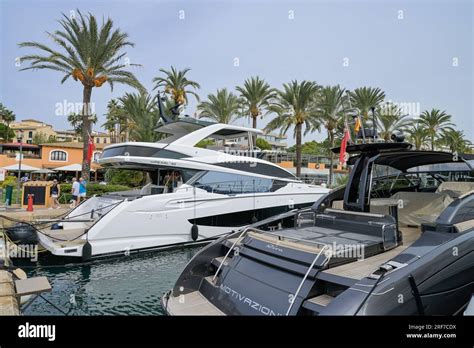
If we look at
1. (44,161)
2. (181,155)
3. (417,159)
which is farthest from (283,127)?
(44,161)

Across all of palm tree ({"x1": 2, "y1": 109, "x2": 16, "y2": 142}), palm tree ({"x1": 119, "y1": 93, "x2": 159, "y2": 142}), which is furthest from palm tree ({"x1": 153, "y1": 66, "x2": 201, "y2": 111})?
palm tree ({"x1": 2, "y1": 109, "x2": 16, "y2": 142})

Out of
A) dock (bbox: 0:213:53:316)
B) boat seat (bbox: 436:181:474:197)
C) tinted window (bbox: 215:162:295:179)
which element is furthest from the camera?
tinted window (bbox: 215:162:295:179)

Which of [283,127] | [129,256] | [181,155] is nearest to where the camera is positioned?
[129,256]

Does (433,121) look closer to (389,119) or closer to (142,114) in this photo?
(389,119)

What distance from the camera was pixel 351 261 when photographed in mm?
3145

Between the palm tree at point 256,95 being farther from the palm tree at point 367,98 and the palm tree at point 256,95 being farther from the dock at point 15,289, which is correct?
the dock at point 15,289

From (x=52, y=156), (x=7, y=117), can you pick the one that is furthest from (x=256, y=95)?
(x=7, y=117)

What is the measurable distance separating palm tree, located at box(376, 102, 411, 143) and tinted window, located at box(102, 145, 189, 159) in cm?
2429

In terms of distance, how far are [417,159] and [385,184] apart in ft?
5.06

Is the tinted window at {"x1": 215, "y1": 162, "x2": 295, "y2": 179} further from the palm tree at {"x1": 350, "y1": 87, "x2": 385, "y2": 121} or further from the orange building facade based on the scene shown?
the orange building facade

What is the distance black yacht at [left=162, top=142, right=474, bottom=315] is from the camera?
264cm

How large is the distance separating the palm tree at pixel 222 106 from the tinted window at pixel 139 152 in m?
19.5
